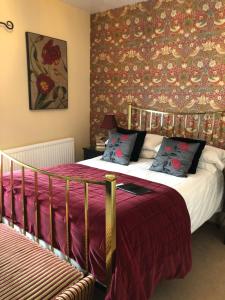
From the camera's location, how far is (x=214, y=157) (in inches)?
106

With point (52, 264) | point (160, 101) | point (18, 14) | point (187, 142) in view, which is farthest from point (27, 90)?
point (52, 264)

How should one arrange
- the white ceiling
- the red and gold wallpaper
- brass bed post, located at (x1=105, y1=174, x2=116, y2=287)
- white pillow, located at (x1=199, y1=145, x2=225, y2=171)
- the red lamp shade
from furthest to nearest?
the red lamp shade → the white ceiling → the red and gold wallpaper → white pillow, located at (x1=199, y1=145, x2=225, y2=171) → brass bed post, located at (x1=105, y1=174, x2=116, y2=287)

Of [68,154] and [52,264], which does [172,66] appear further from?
[52,264]

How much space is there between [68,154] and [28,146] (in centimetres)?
68

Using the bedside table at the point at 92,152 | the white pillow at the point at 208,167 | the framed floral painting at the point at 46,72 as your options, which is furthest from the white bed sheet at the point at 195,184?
the framed floral painting at the point at 46,72

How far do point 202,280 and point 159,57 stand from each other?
2538 mm

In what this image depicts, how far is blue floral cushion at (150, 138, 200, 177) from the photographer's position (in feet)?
8.46

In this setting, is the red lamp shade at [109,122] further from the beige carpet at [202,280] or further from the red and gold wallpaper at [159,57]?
the beige carpet at [202,280]

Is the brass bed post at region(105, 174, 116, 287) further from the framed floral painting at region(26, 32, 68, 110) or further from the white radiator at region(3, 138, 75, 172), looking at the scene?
the framed floral painting at region(26, 32, 68, 110)

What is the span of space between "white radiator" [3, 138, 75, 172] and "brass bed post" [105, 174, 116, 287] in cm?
199

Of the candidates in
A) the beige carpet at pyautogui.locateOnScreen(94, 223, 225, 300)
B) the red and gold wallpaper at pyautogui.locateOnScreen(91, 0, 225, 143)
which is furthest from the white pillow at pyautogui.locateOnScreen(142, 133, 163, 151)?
the beige carpet at pyautogui.locateOnScreen(94, 223, 225, 300)

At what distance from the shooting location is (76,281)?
155cm

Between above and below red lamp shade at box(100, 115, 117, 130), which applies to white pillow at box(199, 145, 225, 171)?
below

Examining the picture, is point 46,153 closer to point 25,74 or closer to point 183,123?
point 25,74
